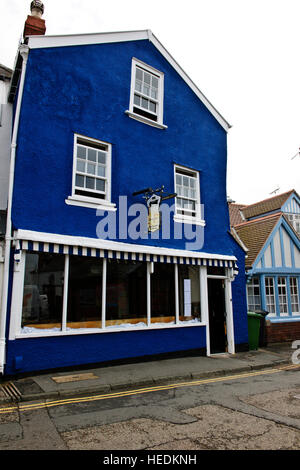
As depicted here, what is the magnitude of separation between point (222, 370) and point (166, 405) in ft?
11.6

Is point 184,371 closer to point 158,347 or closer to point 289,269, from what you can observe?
point 158,347

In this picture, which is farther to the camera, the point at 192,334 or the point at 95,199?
the point at 192,334

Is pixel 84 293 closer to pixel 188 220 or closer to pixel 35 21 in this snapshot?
pixel 188 220

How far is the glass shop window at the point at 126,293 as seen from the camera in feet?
31.7

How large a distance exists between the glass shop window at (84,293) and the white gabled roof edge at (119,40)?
6.05 m

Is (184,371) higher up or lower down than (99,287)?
lower down

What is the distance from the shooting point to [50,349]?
8.16 m

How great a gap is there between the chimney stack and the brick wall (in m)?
13.8

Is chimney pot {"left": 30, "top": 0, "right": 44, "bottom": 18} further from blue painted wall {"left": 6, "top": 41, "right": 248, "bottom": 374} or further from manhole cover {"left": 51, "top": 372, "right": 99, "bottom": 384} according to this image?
manhole cover {"left": 51, "top": 372, "right": 99, "bottom": 384}

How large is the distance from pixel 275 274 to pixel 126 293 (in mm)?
8190

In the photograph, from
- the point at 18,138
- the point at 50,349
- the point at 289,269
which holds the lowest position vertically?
the point at 50,349

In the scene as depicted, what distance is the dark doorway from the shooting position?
1222cm

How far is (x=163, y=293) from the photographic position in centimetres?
1093
